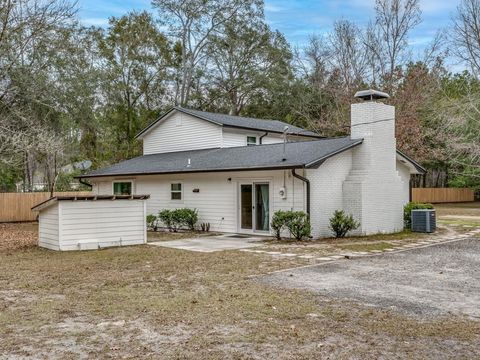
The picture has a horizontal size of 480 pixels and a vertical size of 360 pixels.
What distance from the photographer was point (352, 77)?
111ft

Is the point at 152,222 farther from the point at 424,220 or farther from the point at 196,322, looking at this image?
the point at 196,322

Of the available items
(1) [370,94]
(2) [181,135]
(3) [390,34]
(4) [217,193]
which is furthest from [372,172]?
(3) [390,34]

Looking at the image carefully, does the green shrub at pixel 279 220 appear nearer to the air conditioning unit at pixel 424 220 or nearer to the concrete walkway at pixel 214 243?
the concrete walkway at pixel 214 243

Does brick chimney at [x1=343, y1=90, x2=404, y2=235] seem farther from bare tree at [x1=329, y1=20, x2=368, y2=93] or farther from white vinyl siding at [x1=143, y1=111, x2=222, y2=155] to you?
bare tree at [x1=329, y1=20, x2=368, y2=93]

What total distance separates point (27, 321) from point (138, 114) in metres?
31.0

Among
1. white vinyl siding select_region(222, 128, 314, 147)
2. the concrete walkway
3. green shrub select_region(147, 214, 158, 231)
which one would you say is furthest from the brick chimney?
green shrub select_region(147, 214, 158, 231)

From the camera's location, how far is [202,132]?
21656 millimetres

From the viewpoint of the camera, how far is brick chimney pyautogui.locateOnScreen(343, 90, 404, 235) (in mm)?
15430

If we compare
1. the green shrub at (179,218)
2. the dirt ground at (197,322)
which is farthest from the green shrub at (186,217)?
the dirt ground at (197,322)

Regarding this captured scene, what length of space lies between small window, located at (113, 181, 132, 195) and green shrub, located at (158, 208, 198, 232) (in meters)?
3.48

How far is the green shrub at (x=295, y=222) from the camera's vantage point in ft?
46.5

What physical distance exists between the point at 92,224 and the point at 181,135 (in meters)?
10.5

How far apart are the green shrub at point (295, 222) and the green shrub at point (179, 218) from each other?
13.4ft

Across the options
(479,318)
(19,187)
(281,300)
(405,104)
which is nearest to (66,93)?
(19,187)
